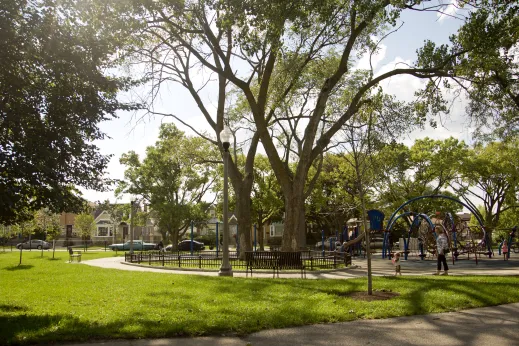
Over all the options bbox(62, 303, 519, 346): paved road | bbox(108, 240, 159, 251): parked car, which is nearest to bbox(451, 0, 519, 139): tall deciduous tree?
bbox(62, 303, 519, 346): paved road

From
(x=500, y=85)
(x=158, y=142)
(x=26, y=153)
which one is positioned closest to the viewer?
(x=26, y=153)

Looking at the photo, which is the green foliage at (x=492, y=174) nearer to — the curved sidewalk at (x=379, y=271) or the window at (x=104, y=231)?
the curved sidewalk at (x=379, y=271)

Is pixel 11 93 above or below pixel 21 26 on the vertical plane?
below

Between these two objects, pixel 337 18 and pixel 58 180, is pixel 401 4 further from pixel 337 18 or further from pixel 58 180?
pixel 58 180

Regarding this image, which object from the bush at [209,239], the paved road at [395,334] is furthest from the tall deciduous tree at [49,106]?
the bush at [209,239]

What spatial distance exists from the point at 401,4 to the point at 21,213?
12.8 m

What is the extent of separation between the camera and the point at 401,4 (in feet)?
48.1

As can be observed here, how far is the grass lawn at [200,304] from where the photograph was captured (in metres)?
6.78

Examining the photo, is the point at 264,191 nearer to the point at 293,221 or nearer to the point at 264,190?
the point at 264,190

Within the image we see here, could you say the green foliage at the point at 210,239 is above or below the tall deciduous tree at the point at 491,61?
below

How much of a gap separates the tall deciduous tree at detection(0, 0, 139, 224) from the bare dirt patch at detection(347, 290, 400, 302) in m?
5.95

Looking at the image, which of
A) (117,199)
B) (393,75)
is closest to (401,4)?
(393,75)

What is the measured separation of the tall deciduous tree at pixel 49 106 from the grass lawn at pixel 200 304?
202 cm

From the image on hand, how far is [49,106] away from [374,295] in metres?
7.74
